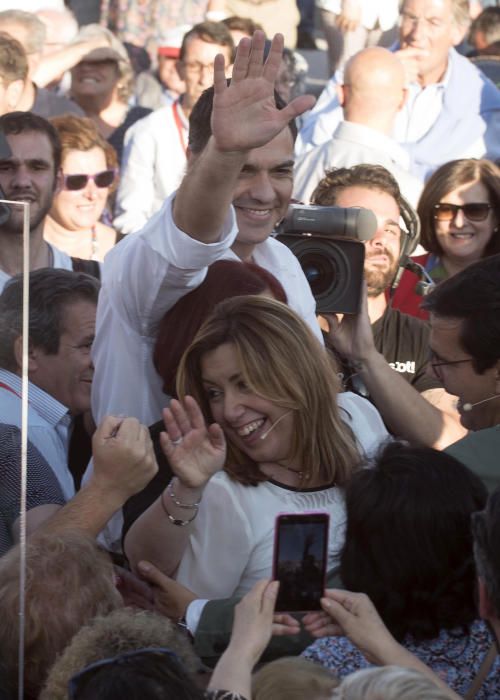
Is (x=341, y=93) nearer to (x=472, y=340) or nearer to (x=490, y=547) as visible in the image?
(x=472, y=340)

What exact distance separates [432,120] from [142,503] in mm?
3978

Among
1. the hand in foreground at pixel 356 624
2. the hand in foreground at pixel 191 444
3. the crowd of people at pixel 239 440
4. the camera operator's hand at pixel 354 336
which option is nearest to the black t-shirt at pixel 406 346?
the crowd of people at pixel 239 440

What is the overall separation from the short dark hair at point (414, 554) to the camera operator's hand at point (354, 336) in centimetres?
127

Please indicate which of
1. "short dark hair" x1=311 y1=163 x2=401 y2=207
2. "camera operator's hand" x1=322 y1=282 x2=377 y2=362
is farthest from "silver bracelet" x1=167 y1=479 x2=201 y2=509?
"short dark hair" x1=311 y1=163 x2=401 y2=207

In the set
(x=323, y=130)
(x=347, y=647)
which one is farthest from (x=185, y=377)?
(x=323, y=130)

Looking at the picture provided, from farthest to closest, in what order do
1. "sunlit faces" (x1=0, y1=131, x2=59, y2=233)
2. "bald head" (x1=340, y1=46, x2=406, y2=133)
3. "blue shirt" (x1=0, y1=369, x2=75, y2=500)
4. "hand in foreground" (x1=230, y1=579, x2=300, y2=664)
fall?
"bald head" (x1=340, y1=46, x2=406, y2=133)
"sunlit faces" (x1=0, y1=131, x2=59, y2=233)
"blue shirt" (x1=0, y1=369, x2=75, y2=500)
"hand in foreground" (x1=230, y1=579, x2=300, y2=664)

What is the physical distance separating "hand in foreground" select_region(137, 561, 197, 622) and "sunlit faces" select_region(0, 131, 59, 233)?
2.02 m

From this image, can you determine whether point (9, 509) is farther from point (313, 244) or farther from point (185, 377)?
point (313, 244)

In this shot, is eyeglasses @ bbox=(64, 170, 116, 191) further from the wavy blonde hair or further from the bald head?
the wavy blonde hair

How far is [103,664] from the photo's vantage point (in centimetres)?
178

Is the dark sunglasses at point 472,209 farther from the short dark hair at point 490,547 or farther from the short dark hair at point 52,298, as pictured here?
the short dark hair at point 490,547

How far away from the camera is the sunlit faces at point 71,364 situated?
3367 mm

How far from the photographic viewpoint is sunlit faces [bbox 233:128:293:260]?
10.6 ft

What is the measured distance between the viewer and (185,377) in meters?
2.74
